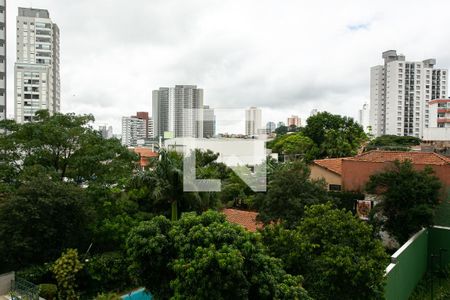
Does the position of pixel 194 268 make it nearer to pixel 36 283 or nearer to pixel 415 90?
pixel 36 283

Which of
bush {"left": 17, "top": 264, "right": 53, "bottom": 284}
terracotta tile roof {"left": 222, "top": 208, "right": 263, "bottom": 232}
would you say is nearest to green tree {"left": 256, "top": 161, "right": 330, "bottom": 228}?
terracotta tile roof {"left": 222, "top": 208, "right": 263, "bottom": 232}

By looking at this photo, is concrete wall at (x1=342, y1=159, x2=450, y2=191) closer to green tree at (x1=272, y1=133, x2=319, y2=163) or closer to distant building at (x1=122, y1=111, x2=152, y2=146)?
green tree at (x1=272, y1=133, x2=319, y2=163)

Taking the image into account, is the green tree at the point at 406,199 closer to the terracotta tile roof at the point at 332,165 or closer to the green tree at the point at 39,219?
the terracotta tile roof at the point at 332,165

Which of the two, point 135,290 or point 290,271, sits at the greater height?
point 290,271

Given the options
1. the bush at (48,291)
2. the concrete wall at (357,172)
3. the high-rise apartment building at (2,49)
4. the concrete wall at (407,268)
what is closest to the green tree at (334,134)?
the concrete wall at (357,172)

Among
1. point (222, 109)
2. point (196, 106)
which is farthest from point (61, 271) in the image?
point (196, 106)

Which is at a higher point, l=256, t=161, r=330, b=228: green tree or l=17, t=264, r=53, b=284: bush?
l=256, t=161, r=330, b=228: green tree

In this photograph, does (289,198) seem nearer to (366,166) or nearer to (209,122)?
(209,122)
